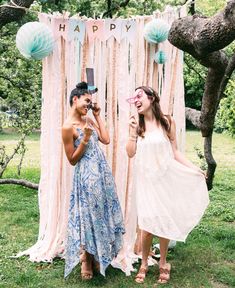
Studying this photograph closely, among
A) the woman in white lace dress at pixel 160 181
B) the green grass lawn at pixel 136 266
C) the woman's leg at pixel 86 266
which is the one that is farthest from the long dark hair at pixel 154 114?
the green grass lawn at pixel 136 266

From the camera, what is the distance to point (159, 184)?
14.1 feet

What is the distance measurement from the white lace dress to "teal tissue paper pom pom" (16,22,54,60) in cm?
111

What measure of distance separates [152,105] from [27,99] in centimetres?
466

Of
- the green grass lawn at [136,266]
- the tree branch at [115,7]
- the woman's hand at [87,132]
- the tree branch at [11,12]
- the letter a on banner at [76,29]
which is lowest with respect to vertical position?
the green grass lawn at [136,266]

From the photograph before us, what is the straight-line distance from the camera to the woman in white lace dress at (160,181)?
429cm

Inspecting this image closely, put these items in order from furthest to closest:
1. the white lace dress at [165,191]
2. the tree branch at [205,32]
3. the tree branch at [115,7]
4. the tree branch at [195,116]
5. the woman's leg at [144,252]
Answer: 1. the tree branch at [115,7]
2. the tree branch at [195,116]
3. the woman's leg at [144,252]
4. the white lace dress at [165,191]
5. the tree branch at [205,32]

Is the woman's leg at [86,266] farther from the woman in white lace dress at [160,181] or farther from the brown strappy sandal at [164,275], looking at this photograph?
the brown strappy sandal at [164,275]

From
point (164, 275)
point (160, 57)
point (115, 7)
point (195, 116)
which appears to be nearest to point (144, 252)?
point (164, 275)

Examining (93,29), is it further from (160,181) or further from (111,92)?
(160,181)

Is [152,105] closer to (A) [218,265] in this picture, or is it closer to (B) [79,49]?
(B) [79,49]

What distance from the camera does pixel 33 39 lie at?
435 centimetres

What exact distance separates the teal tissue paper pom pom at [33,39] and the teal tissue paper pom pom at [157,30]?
84 cm

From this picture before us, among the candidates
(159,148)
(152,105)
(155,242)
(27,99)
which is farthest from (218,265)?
(27,99)

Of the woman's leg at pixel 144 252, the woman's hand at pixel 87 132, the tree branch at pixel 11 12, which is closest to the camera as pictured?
the woman's hand at pixel 87 132
